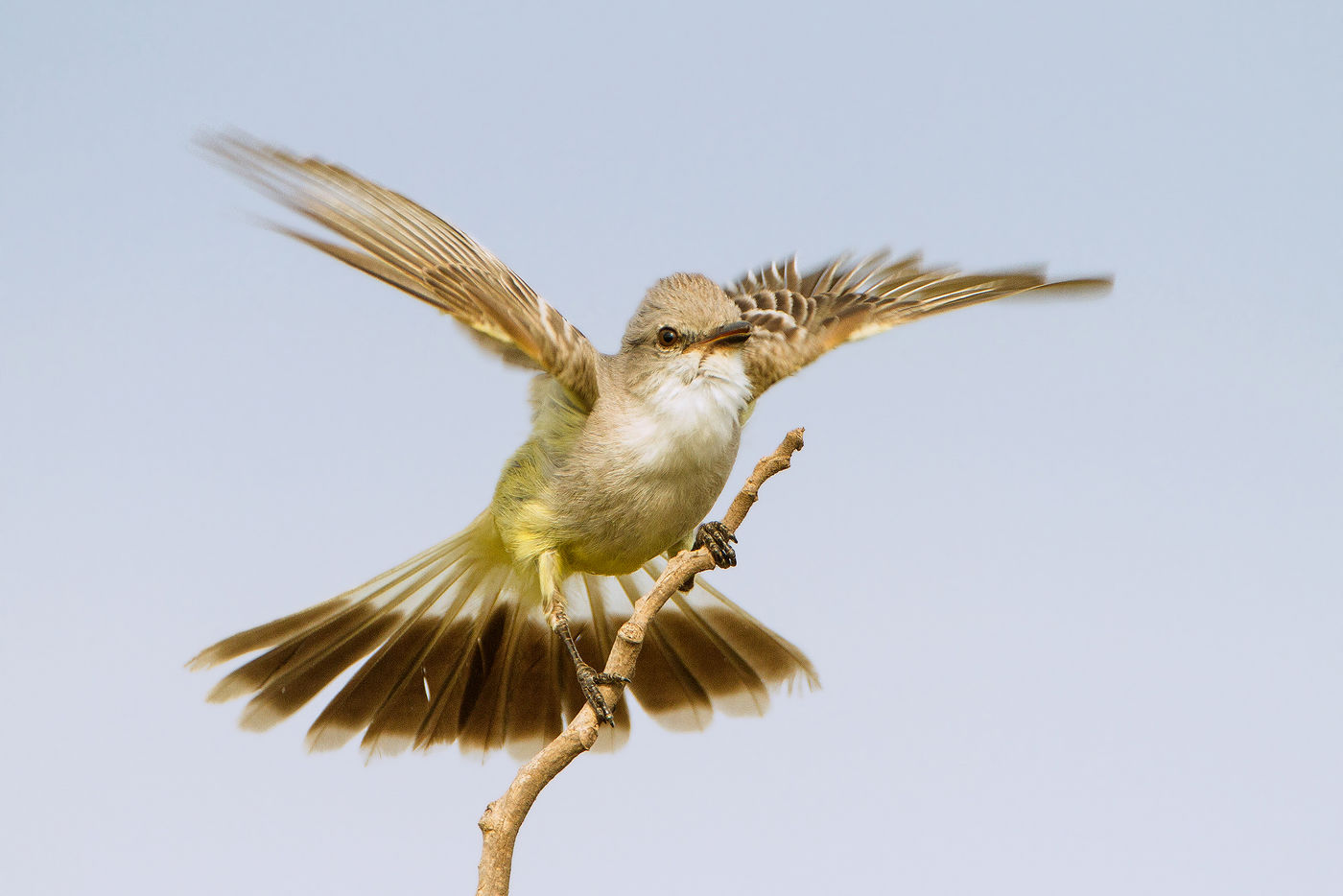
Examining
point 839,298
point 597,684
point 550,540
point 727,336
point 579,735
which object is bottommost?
point 579,735

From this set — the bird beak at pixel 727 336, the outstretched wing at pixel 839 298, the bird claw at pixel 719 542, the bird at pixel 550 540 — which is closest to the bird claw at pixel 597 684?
the bird at pixel 550 540

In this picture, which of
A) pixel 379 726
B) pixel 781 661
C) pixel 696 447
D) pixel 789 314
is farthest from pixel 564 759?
pixel 789 314

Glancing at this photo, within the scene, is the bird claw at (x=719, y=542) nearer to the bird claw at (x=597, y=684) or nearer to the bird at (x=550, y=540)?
the bird at (x=550, y=540)

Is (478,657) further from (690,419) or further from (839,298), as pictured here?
(839,298)

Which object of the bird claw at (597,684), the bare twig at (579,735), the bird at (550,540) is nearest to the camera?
the bare twig at (579,735)

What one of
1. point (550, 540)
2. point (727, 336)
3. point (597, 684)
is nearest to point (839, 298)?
point (727, 336)
